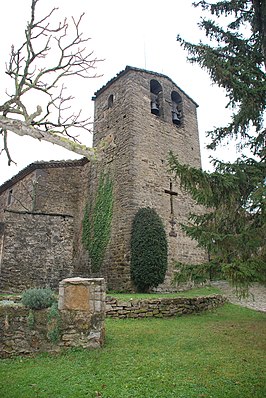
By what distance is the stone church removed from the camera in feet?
38.0

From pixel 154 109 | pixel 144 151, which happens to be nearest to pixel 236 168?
pixel 144 151

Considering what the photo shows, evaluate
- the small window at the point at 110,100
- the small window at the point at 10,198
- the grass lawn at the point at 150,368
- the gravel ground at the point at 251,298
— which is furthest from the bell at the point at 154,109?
the grass lawn at the point at 150,368

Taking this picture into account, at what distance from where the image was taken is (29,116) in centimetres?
500

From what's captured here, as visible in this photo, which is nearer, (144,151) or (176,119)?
(144,151)

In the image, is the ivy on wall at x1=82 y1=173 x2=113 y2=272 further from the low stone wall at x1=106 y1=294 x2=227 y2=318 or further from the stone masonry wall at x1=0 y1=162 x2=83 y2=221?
the low stone wall at x1=106 y1=294 x2=227 y2=318

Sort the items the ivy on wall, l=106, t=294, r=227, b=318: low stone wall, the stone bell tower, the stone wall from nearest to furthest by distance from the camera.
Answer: l=106, t=294, r=227, b=318: low stone wall
the stone wall
the stone bell tower
the ivy on wall

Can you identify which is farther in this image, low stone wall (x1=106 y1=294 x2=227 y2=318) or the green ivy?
low stone wall (x1=106 y1=294 x2=227 y2=318)

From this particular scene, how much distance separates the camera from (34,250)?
1157cm

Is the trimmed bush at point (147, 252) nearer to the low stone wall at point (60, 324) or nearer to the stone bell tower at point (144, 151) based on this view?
the stone bell tower at point (144, 151)

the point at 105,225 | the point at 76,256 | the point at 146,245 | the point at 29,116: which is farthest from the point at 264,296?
the point at 29,116

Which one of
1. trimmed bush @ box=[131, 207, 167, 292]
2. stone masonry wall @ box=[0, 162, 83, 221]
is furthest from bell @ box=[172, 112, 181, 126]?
trimmed bush @ box=[131, 207, 167, 292]

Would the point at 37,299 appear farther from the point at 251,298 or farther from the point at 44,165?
the point at 44,165

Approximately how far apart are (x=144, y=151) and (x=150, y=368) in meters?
10.7

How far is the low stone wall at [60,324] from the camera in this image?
584 centimetres
